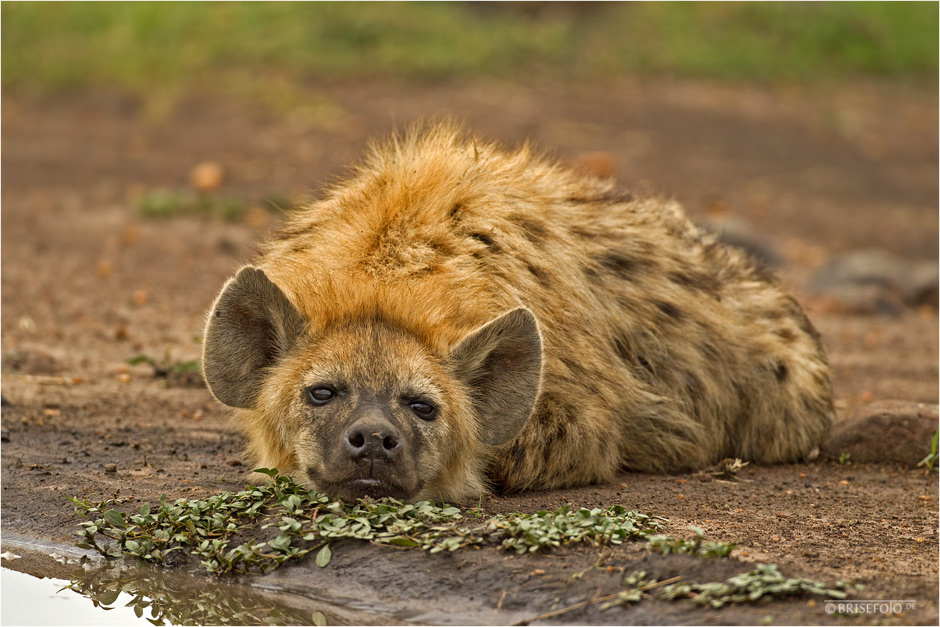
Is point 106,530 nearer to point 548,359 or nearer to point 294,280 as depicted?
point 294,280

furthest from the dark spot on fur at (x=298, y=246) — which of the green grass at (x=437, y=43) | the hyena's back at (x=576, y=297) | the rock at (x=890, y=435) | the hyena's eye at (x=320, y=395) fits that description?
the green grass at (x=437, y=43)

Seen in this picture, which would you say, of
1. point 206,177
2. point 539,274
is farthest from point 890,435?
point 206,177

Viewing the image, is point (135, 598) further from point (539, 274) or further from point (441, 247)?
point (539, 274)

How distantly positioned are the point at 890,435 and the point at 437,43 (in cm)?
880

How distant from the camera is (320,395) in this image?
3246 millimetres

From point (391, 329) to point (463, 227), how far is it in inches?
20.5

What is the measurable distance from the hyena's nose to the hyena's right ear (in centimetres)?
43

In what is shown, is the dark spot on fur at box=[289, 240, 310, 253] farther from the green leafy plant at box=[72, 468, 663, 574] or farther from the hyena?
the green leafy plant at box=[72, 468, 663, 574]

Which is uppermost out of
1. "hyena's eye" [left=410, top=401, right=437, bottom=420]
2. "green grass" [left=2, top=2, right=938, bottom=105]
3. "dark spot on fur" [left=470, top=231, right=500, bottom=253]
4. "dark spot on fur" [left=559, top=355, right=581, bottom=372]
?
"green grass" [left=2, top=2, right=938, bottom=105]

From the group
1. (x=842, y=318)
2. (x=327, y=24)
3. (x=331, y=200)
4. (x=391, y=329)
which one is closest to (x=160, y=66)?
(x=327, y=24)

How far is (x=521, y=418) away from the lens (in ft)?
11.4

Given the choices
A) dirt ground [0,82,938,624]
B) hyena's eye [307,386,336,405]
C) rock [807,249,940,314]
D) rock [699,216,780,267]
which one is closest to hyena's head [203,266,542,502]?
hyena's eye [307,386,336,405]

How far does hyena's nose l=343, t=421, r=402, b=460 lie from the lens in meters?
3.05

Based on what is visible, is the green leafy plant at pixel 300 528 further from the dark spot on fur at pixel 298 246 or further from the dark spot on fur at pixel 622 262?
the dark spot on fur at pixel 622 262
